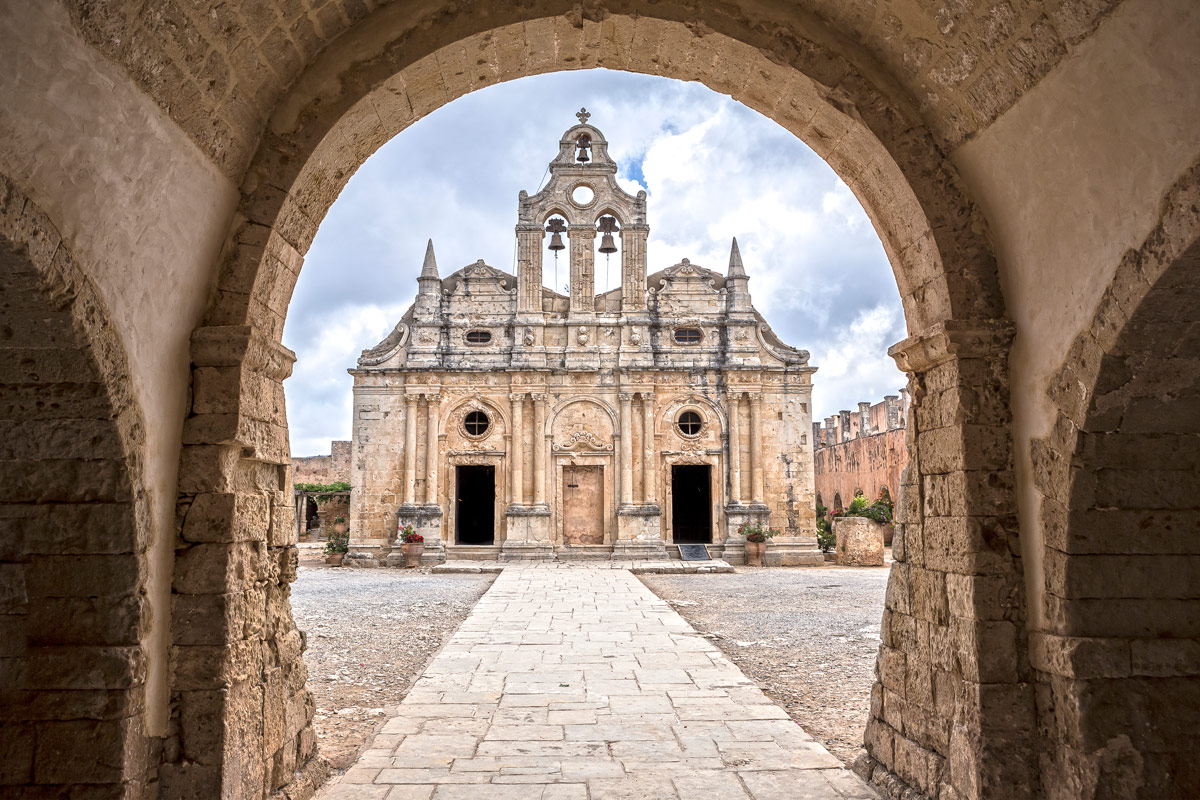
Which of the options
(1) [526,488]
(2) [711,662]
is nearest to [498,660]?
(2) [711,662]

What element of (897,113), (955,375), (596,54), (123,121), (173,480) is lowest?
(173,480)

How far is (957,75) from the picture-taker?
12.3 feet

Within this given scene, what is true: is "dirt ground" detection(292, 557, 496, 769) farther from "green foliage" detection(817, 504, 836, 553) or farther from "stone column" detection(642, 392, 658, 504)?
"green foliage" detection(817, 504, 836, 553)

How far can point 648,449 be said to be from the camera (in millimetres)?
21828

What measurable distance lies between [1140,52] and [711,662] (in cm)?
608

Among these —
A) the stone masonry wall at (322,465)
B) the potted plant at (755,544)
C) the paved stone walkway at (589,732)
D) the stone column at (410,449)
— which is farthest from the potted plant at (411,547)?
the stone masonry wall at (322,465)

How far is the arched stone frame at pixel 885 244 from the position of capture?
3.69 metres

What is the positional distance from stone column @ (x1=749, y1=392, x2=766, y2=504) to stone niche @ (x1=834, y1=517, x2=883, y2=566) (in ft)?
8.16

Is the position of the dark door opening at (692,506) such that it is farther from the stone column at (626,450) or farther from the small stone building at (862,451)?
the small stone building at (862,451)

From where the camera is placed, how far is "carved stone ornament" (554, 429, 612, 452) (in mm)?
22000

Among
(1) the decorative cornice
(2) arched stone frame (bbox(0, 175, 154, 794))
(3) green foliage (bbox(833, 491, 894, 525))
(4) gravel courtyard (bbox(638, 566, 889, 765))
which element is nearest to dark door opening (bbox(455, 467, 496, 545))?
(4) gravel courtyard (bbox(638, 566, 889, 765))

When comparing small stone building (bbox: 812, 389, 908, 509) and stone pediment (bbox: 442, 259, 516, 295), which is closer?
stone pediment (bbox: 442, 259, 516, 295)

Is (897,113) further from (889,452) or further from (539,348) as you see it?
(889,452)

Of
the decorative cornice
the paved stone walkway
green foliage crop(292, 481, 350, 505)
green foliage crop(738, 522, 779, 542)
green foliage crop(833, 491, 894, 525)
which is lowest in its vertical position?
the paved stone walkway
